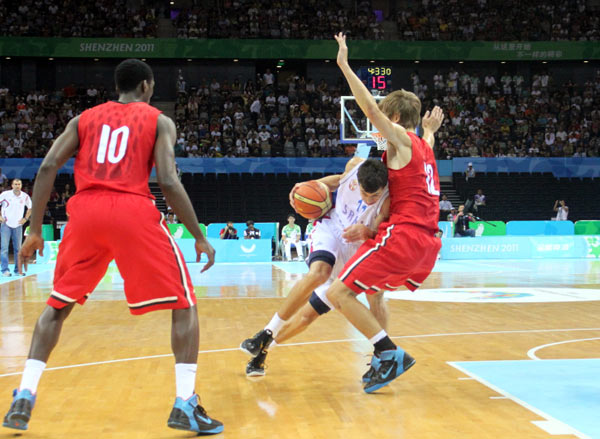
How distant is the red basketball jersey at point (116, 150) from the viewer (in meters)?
3.48

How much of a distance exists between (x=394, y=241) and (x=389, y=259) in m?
0.11

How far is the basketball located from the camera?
4883mm

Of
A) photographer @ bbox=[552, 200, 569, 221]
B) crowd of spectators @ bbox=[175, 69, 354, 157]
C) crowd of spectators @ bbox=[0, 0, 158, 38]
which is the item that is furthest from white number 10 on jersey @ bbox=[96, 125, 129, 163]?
crowd of spectators @ bbox=[0, 0, 158, 38]

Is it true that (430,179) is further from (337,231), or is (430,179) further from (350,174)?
(337,231)

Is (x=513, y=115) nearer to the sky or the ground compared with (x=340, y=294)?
nearer to the sky

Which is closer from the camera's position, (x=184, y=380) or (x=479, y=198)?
(x=184, y=380)

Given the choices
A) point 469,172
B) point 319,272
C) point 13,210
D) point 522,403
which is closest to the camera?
point 522,403

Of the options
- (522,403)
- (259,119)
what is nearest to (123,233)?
(522,403)

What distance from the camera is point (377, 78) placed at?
16.5 m

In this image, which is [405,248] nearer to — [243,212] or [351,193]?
[351,193]

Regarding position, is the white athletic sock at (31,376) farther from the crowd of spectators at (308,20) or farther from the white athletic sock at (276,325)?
the crowd of spectators at (308,20)

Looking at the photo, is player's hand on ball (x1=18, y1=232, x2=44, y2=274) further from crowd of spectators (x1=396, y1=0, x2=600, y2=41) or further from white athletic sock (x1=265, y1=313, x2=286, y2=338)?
crowd of spectators (x1=396, y1=0, x2=600, y2=41)

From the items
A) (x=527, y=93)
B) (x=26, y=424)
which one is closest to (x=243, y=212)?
(x=527, y=93)

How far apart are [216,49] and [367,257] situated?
26.3 metres
